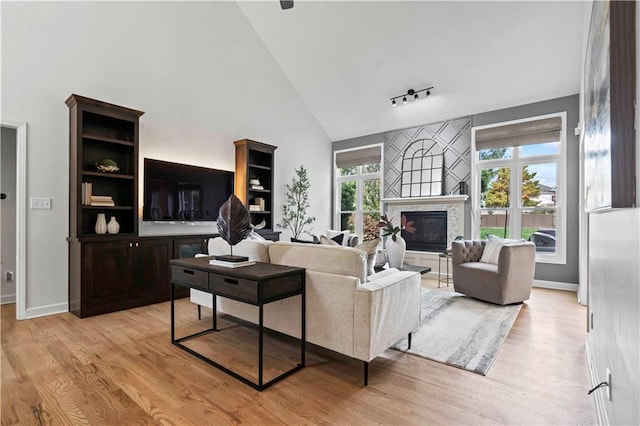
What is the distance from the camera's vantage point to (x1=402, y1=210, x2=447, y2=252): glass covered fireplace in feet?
19.2

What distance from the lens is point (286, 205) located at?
6.41 metres

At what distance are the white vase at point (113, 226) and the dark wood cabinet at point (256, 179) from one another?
75.5 inches

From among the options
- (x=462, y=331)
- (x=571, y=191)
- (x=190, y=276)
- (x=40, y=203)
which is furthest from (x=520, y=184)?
(x=40, y=203)

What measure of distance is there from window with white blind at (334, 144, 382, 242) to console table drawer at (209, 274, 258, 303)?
5007mm

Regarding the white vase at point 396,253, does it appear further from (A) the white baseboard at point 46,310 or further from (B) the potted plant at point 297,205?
(A) the white baseboard at point 46,310

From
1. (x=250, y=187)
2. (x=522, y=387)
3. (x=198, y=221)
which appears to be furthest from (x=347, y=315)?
(x=250, y=187)

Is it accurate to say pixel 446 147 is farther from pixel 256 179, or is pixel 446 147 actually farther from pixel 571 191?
pixel 256 179

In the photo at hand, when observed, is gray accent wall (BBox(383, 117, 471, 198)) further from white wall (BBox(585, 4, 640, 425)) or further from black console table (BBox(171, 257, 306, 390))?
black console table (BBox(171, 257, 306, 390))

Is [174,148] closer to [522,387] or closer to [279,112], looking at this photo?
[279,112]

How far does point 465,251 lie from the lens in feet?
14.3

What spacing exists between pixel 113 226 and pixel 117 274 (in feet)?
1.87

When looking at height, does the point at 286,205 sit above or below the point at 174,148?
below

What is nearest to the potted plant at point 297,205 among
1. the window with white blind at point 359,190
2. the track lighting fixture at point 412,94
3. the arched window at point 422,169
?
the window with white blind at point 359,190

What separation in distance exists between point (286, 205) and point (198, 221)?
6.79ft
